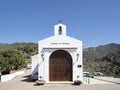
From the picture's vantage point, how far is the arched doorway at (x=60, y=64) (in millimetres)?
28812

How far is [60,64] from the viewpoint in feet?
95.0

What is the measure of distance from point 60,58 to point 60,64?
0.68 meters

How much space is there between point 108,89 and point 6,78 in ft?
52.0

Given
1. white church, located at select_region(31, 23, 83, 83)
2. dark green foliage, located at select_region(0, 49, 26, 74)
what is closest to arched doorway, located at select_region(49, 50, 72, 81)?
white church, located at select_region(31, 23, 83, 83)

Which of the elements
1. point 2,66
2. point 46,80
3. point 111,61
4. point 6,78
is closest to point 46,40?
point 46,80

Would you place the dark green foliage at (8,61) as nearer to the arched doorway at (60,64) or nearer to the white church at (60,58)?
the white church at (60,58)

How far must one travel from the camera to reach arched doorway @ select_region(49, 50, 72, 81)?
1134 inches

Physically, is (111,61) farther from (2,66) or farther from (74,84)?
(74,84)

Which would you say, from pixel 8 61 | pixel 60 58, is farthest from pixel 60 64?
pixel 8 61

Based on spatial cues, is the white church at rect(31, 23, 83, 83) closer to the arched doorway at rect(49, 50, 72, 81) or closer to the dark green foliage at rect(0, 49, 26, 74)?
the arched doorway at rect(49, 50, 72, 81)

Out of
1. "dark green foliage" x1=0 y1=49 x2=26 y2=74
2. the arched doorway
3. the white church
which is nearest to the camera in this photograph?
the white church

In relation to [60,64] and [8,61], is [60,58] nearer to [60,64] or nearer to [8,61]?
[60,64]

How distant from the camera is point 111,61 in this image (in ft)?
285

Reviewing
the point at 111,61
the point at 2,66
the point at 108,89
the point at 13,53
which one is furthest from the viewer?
the point at 111,61
